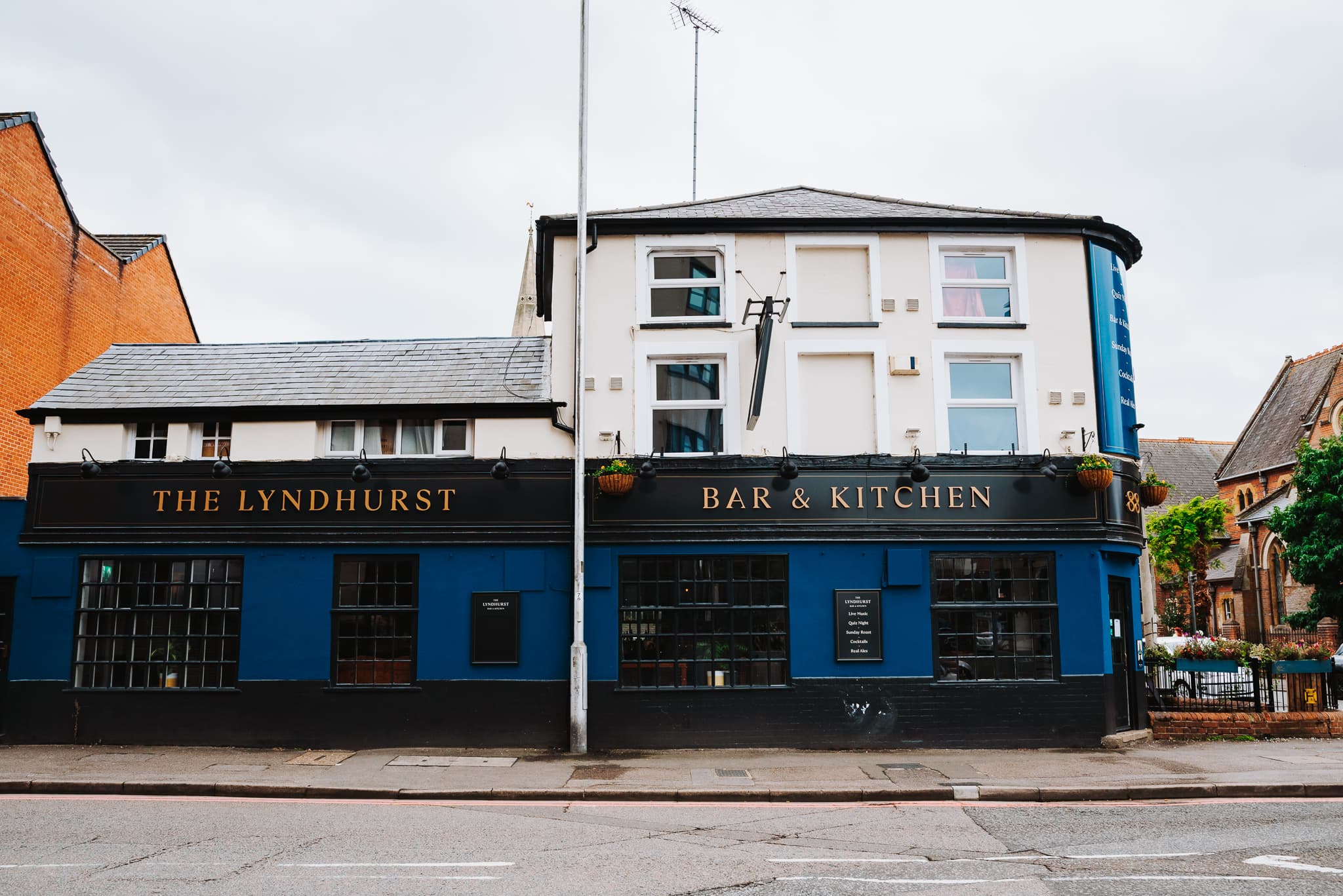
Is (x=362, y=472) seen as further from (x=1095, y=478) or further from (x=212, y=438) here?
(x=1095, y=478)

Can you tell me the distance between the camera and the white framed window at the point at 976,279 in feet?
54.7

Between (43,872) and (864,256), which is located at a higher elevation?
(864,256)

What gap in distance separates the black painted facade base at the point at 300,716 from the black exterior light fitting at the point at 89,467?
130 inches

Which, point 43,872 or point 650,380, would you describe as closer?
point 43,872

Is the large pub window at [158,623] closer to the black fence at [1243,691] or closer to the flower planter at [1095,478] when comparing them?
the flower planter at [1095,478]

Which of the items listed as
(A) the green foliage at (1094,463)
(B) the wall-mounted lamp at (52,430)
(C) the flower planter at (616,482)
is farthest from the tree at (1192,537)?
(B) the wall-mounted lamp at (52,430)

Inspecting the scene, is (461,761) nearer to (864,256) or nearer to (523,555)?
(523,555)

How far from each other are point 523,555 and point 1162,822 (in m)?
9.43

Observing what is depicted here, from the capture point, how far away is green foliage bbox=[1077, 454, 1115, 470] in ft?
50.7

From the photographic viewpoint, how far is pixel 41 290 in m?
22.2

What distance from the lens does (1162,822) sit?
33.5 feet

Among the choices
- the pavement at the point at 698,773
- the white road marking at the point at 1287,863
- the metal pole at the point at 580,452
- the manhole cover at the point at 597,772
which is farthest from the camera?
the metal pole at the point at 580,452

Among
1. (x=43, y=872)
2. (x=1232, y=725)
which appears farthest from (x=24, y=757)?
(x=1232, y=725)

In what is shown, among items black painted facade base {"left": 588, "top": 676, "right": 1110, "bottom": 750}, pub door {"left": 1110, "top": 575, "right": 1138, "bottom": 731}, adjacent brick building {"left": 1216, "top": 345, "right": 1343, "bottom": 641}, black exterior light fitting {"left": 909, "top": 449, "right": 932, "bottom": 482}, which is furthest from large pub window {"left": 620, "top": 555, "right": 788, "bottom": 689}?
adjacent brick building {"left": 1216, "top": 345, "right": 1343, "bottom": 641}
